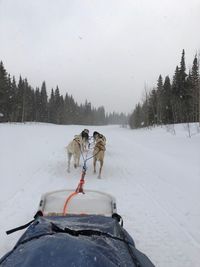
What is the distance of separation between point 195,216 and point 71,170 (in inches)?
214

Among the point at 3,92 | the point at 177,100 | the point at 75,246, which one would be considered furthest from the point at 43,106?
the point at 75,246

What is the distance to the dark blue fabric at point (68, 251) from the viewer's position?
6.66ft

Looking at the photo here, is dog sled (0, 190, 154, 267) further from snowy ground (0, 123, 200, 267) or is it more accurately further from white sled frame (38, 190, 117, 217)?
snowy ground (0, 123, 200, 267)

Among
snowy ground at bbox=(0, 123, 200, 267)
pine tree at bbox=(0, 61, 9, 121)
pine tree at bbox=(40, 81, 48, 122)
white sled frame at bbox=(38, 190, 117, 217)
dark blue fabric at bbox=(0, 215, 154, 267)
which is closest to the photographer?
dark blue fabric at bbox=(0, 215, 154, 267)

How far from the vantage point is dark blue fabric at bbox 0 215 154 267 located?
203 centimetres

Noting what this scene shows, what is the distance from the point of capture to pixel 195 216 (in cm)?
606

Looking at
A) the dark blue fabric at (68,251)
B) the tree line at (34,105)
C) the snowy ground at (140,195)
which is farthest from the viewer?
the tree line at (34,105)

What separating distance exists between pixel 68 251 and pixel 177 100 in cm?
4826

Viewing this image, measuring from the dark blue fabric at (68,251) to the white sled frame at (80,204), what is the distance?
4.61 ft

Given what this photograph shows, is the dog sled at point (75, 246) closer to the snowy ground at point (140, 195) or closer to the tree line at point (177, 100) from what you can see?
the snowy ground at point (140, 195)

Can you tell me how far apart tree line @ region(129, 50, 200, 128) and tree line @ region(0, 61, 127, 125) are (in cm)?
2372

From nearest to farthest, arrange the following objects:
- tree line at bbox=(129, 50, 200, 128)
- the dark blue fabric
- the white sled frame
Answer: the dark blue fabric
the white sled frame
tree line at bbox=(129, 50, 200, 128)

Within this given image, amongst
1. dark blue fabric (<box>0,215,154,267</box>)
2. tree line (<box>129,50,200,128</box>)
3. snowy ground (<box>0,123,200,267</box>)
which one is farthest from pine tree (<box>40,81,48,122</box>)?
dark blue fabric (<box>0,215,154,267</box>)

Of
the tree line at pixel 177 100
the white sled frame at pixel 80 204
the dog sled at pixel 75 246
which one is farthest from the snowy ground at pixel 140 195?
the tree line at pixel 177 100
